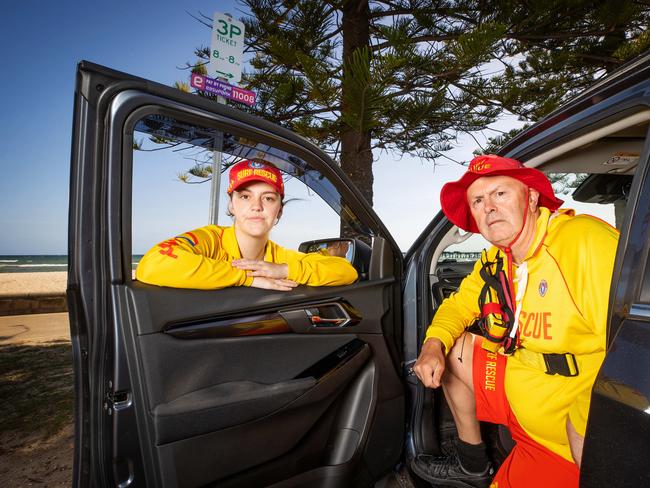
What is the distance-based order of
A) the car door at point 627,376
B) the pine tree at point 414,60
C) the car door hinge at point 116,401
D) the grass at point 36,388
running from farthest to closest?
the pine tree at point 414,60
the grass at point 36,388
the car door hinge at point 116,401
the car door at point 627,376

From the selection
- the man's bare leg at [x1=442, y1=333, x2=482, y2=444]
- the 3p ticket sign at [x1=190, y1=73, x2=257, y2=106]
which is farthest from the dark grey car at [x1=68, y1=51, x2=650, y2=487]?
the 3p ticket sign at [x1=190, y1=73, x2=257, y2=106]

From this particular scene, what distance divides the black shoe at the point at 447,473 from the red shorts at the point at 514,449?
21 centimetres

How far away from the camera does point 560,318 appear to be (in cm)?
131

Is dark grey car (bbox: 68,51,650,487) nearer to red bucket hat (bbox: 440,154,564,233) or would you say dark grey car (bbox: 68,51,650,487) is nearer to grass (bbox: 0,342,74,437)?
red bucket hat (bbox: 440,154,564,233)

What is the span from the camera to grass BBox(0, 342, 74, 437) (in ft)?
9.50

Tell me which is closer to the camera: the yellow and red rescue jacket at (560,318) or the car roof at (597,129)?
the car roof at (597,129)

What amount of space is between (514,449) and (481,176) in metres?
1.17

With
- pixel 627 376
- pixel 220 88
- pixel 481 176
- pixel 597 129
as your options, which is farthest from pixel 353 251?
pixel 220 88

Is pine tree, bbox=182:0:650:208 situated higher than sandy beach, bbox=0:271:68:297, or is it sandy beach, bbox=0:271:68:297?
pine tree, bbox=182:0:650:208

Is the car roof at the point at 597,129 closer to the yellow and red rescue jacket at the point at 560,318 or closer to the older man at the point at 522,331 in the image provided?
the older man at the point at 522,331

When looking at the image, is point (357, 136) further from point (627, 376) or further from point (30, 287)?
point (30, 287)

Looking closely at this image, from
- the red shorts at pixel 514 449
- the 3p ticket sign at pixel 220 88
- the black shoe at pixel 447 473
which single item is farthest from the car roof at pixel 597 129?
the 3p ticket sign at pixel 220 88

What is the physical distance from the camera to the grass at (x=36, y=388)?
290 cm

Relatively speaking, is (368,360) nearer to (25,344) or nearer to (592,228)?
(592,228)
